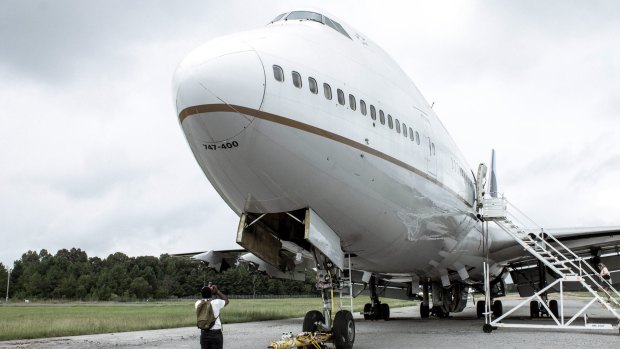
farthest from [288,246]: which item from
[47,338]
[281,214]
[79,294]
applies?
[79,294]

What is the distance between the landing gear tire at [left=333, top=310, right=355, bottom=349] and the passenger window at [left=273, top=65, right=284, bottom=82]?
12.8ft

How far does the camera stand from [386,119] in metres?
9.84

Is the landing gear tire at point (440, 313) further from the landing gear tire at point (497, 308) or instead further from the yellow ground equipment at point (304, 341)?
the yellow ground equipment at point (304, 341)

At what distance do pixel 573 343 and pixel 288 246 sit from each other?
6.08m

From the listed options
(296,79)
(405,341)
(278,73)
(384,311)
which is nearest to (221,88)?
(278,73)

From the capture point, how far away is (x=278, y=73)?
7.70 meters

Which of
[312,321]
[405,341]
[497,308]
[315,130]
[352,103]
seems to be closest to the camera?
[315,130]

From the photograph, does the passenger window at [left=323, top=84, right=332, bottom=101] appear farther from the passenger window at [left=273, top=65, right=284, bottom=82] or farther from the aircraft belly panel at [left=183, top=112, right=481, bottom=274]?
the passenger window at [left=273, top=65, right=284, bottom=82]

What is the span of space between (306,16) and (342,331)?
5544 mm

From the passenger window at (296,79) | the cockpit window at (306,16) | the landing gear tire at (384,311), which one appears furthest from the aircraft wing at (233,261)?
the passenger window at (296,79)

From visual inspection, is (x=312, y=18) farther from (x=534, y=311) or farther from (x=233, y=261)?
(x=534, y=311)

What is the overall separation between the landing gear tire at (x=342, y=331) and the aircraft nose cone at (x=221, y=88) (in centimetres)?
351

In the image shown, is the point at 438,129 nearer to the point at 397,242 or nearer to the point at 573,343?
the point at 397,242

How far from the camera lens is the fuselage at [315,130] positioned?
7.50 metres
